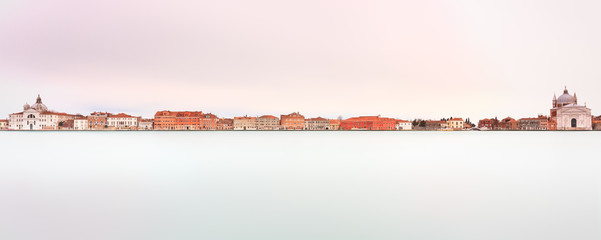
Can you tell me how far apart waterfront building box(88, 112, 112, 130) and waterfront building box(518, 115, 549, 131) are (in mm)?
87300

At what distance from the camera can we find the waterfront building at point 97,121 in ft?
250

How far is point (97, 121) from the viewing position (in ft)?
251

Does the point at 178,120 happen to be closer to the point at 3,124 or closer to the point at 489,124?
the point at 3,124

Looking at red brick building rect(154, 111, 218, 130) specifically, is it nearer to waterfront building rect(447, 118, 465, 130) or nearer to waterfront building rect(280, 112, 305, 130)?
waterfront building rect(280, 112, 305, 130)

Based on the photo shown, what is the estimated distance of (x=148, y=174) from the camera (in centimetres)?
A: 928

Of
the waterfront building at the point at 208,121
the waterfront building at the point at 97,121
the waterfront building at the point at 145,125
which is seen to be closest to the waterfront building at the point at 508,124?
the waterfront building at the point at 208,121

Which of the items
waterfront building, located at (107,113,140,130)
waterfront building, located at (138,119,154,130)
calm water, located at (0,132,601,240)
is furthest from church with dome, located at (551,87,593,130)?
waterfront building, located at (107,113,140,130)

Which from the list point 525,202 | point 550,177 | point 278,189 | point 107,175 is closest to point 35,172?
point 107,175

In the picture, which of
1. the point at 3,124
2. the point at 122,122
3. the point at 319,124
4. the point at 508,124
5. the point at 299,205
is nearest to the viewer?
the point at 299,205

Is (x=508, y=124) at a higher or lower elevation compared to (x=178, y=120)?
lower

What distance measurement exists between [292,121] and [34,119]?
5092cm

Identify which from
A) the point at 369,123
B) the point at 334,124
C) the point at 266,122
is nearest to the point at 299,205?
the point at 369,123

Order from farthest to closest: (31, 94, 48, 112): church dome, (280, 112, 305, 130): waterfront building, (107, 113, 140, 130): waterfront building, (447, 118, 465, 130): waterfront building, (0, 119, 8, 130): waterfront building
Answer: (447, 118, 465, 130): waterfront building → (280, 112, 305, 130): waterfront building → (0, 119, 8, 130): waterfront building → (31, 94, 48, 112): church dome → (107, 113, 140, 130): waterfront building

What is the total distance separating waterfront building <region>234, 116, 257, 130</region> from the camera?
272 ft
